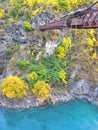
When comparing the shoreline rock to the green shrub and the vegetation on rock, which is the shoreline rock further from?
the green shrub

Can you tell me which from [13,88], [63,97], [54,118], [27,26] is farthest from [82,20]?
[27,26]

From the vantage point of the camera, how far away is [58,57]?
64250 mm

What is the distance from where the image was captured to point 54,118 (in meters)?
56.4

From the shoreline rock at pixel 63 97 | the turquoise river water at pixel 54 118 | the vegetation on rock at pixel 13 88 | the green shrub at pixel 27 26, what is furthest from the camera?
the green shrub at pixel 27 26

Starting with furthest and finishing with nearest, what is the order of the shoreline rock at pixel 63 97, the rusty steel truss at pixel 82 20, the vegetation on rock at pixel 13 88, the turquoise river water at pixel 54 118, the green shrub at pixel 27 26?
the green shrub at pixel 27 26 < the vegetation on rock at pixel 13 88 < the shoreline rock at pixel 63 97 < the turquoise river water at pixel 54 118 < the rusty steel truss at pixel 82 20

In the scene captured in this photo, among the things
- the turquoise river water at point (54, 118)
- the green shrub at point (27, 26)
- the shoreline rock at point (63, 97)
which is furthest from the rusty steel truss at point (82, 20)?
the green shrub at point (27, 26)

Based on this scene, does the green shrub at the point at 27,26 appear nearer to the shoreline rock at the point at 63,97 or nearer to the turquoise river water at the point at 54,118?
the shoreline rock at the point at 63,97

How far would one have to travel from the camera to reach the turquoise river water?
53250mm

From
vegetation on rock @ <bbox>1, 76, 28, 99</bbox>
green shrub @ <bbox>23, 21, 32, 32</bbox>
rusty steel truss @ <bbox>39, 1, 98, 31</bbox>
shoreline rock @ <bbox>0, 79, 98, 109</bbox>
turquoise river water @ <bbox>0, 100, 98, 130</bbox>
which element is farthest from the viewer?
green shrub @ <bbox>23, 21, 32, 32</bbox>

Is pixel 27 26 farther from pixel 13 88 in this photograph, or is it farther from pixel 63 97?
pixel 63 97

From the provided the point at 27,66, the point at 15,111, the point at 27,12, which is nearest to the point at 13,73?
the point at 27,66

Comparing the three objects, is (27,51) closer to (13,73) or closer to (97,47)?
(13,73)

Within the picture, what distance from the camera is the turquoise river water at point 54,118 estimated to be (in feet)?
175

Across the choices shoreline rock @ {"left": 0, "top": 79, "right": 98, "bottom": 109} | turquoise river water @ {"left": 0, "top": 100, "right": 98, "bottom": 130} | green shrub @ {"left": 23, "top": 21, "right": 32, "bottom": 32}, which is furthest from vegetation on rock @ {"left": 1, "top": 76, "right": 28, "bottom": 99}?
green shrub @ {"left": 23, "top": 21, "right": 32, "bottom": 32}
